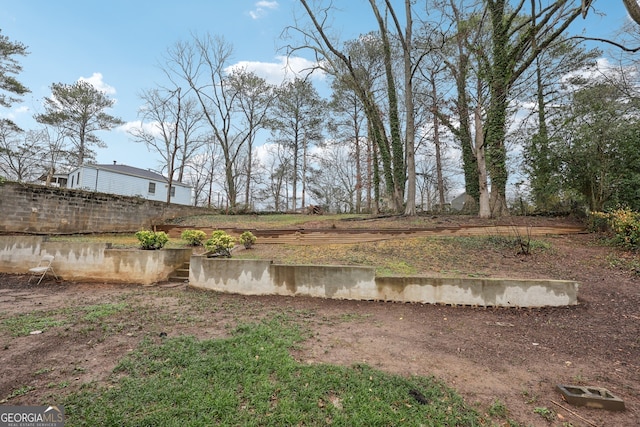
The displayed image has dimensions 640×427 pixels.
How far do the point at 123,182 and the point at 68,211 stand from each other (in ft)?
40.8

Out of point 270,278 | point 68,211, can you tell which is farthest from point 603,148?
point 68,211

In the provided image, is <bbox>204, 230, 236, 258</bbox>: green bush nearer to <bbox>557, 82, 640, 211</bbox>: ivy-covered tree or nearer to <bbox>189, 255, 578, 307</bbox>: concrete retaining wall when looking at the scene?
<bbox>189, 255, 578, 307</bbox>: concrete retaining wall

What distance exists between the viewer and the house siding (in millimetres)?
18969

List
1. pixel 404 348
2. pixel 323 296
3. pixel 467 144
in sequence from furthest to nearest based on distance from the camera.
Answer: pixel 467 144
pixel 323 296
pixel 404 348

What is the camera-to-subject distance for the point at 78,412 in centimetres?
192

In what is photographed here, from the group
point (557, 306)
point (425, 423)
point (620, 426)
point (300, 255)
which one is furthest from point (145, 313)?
point (557, 306)

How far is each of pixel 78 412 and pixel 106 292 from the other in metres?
4.41

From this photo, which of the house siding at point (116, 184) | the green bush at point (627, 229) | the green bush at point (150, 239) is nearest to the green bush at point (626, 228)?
the green bush at point (627, 229)

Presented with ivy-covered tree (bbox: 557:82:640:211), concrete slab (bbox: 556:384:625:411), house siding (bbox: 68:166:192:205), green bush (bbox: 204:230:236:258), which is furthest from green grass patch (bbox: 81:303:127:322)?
house siding (bbox: 68:166:192:205)

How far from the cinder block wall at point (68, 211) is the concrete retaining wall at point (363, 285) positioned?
8003 mm

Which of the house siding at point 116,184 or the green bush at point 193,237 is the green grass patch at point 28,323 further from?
the house siding at point 116,184

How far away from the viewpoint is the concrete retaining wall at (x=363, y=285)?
4.19m

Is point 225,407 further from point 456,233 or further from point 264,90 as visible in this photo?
point 264,90

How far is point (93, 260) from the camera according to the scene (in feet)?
20.7
